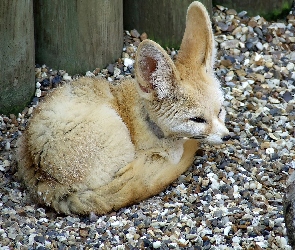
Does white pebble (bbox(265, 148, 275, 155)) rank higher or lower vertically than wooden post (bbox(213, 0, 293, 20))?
lower

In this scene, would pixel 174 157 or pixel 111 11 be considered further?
pixel 111 11

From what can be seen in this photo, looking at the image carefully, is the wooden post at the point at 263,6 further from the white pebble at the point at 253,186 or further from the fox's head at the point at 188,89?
the white pebble at the point at 253,186

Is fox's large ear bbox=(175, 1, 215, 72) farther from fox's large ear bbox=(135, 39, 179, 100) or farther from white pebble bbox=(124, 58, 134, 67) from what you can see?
white pebble bbox=(124, 58, 134, 67)

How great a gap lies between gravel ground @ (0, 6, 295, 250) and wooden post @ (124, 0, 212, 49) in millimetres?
155

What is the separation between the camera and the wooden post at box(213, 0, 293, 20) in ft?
21.6

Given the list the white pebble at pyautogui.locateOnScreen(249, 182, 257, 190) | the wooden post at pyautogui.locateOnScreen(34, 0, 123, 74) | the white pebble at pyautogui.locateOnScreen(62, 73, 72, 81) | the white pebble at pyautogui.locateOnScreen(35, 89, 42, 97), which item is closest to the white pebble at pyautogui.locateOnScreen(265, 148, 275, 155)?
the white pebble at pyautogui.locateOnScreen(249, 182, 257, 190)

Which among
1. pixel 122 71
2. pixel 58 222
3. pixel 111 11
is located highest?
pixel 111 11

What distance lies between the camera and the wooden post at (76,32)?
5.63 meters

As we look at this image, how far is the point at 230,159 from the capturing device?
207 inches

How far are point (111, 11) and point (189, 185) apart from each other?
5.59 ft

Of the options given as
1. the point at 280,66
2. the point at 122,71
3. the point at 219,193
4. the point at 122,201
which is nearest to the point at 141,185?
the point at 122,201

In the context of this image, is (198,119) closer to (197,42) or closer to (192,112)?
(192,112)

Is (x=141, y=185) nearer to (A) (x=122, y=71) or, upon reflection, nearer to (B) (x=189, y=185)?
(B) (x=189, y=185)

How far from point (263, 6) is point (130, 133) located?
2.37 m
